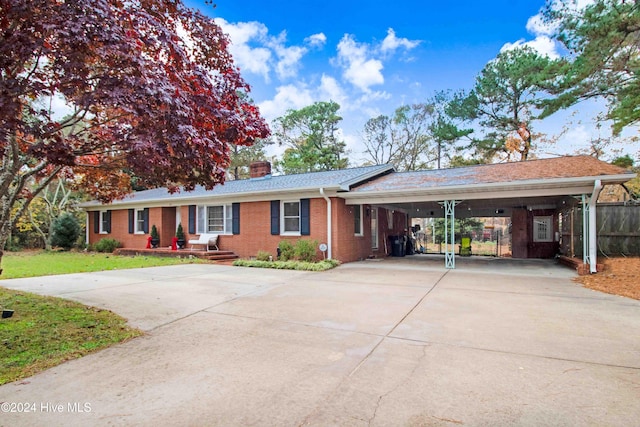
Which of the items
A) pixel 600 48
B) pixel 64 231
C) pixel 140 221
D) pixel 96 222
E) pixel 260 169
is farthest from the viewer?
pixel 96 222

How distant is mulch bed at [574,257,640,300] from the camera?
7094mm

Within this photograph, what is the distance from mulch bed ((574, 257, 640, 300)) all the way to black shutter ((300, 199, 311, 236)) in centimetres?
792

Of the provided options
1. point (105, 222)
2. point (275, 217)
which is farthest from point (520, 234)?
point (105, 222)

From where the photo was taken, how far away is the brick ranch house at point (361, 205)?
9.78 metres

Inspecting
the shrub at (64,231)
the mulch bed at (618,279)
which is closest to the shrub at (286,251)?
the mulch bed at (618,279)

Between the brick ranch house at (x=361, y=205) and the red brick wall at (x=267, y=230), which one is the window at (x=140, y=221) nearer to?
the brick ranch house at (x=361, y=205)

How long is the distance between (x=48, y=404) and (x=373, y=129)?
27632 millimetres

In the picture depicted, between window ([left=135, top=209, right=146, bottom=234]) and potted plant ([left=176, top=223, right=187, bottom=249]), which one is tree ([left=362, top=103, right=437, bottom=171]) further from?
window ([left=135, top=209, right=146, bottom=234])

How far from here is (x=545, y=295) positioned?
22.0 ft

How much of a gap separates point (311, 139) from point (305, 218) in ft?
58.4

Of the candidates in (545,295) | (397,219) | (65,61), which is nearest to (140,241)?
(397,219)

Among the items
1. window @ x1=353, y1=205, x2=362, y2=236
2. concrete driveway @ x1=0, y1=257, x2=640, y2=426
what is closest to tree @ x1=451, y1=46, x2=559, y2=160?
window @ x1=353, y1=205, x2=362, y2=236

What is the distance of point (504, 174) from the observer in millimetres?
10516

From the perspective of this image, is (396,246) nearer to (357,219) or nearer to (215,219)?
(357,219)
